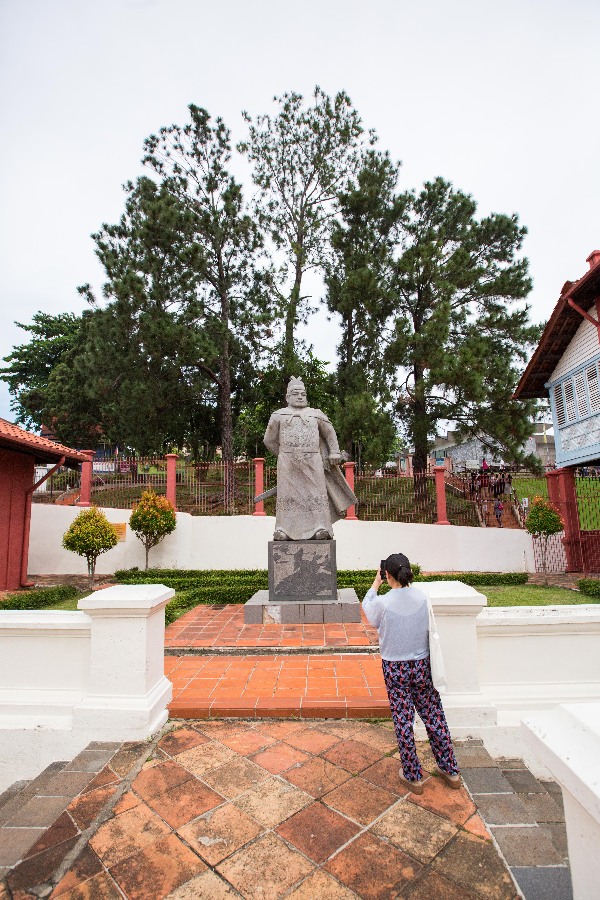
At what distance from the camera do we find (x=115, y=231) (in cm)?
1611

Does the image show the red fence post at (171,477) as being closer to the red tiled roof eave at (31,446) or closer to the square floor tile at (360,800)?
the red tiled roof eave at (31,446)

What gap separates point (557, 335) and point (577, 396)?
72.9 inches

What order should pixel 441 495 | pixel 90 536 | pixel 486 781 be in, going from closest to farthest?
pixel 486 781, pixel 90 536, pixel 441 495

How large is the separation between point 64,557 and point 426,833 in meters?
12.5

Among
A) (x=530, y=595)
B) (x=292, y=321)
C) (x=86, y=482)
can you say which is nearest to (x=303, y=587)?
(x=530, y=595)

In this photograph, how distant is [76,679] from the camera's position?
314cm

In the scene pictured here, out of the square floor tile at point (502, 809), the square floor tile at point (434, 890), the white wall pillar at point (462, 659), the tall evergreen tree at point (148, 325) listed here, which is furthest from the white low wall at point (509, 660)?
the tall evergreen tree at point (148, 325)

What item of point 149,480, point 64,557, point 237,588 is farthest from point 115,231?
point 237,588

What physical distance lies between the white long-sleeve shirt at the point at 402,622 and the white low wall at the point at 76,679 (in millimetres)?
1462

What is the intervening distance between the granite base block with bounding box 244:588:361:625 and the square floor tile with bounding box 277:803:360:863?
12.8 ft

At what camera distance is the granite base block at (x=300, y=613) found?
20.1ft

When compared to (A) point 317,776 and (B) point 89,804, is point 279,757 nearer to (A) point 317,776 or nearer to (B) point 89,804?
(A) point 317,776

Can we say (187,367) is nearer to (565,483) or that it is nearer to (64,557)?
(64,557)

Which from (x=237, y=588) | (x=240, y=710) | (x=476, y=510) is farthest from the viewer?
(x=476, y=510)
